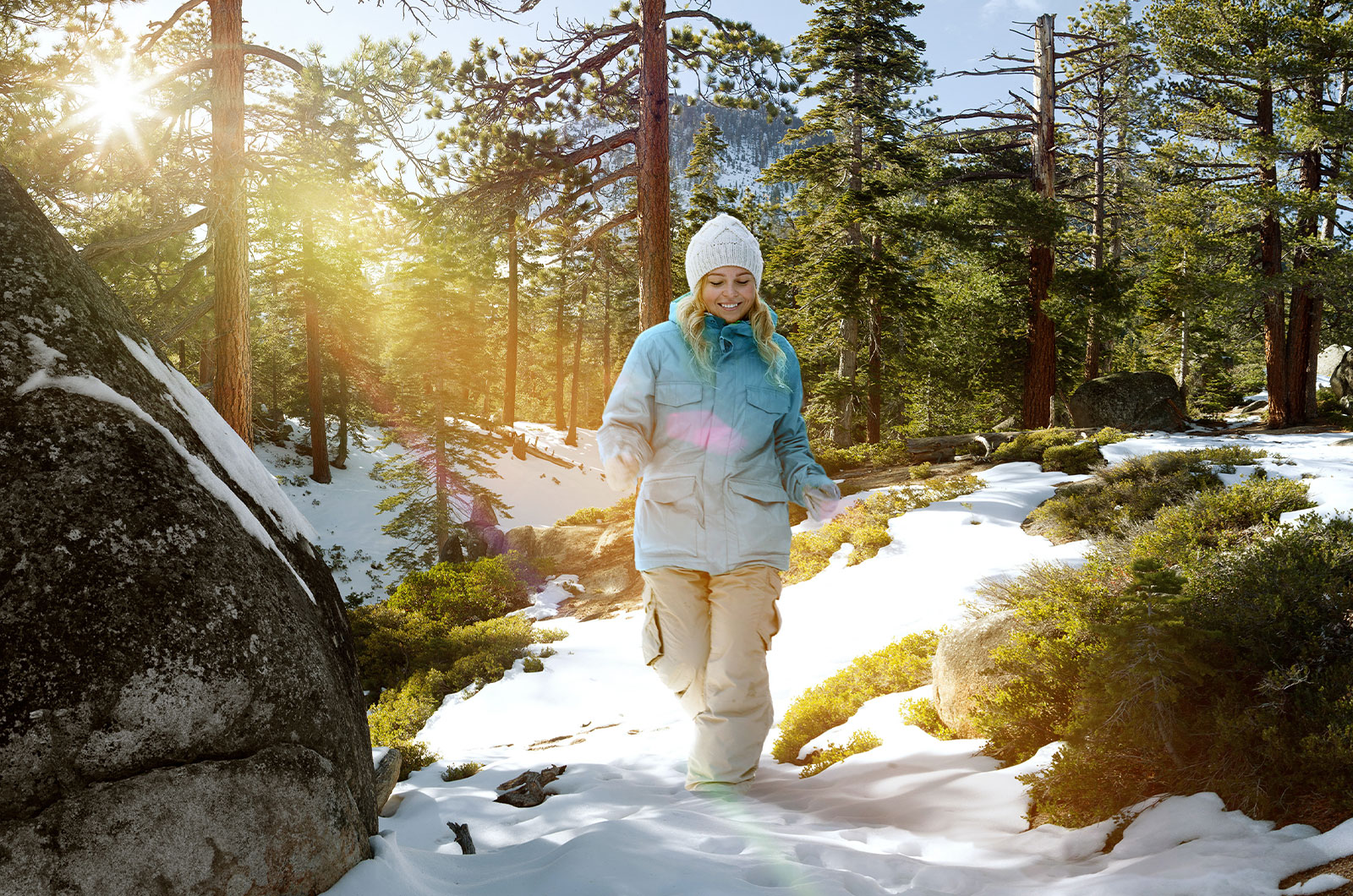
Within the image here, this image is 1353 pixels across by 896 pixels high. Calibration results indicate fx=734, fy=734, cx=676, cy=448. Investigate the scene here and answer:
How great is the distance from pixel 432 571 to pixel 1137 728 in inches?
403

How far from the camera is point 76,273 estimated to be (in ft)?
7.29

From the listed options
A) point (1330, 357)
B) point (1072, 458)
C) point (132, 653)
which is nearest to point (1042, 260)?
point (1072, 458)

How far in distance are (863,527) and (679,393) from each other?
558cm

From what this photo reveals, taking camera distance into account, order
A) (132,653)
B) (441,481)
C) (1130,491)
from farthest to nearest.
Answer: (441,481)
(1130,491)
(132,653)

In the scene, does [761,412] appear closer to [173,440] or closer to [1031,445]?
[173,440]

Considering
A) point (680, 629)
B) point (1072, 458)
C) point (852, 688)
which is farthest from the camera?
point (1072, 458)

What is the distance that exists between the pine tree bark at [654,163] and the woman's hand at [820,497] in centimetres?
640

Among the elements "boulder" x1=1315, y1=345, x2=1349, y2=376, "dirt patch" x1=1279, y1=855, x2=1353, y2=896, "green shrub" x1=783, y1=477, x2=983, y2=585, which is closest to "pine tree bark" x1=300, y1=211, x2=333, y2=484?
"green shrub" x1=783, y1=477, x2=983, y2=585

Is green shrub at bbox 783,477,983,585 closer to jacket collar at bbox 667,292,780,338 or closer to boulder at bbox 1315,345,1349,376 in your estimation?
jacket collar at bbox 667,292,780,338

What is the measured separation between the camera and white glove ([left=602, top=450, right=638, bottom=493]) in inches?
121

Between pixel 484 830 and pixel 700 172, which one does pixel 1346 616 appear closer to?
pixel 484 830

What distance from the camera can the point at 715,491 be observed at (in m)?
3.25

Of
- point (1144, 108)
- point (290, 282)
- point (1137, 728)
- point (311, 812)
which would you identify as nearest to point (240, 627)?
point (311, 812)

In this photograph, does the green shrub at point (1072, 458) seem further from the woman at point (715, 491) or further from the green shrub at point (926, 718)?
the woman at point (715, 491)
